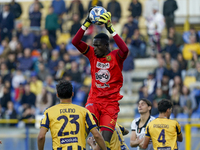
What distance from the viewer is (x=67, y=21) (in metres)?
18.6

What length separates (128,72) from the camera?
15.7 meters

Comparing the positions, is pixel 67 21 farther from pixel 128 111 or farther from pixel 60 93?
pixel 60 93

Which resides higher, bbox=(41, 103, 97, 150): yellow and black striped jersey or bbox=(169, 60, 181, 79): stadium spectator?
bbox=(169, 60, 181, 79): stadium spectator

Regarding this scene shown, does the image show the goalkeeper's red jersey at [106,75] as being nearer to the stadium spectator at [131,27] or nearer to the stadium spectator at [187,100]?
the stadium spectator at [187,100]

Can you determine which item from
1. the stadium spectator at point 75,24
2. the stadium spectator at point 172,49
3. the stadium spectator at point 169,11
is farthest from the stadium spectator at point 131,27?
the stadium spectator at point 75,24

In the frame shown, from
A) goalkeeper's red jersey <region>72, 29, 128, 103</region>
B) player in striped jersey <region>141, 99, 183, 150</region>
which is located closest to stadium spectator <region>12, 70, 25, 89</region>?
goalkeeper's red jersey <region>72, 29, 128, 103</region>

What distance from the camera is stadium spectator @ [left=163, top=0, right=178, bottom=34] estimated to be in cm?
1678

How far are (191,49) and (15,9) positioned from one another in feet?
26.9

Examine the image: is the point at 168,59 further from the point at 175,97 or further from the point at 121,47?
the point at 121,47

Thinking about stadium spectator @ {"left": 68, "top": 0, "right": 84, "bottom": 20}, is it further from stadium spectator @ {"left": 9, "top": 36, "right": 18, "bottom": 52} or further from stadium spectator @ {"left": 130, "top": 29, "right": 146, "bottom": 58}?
stadium spectator @ {"left": 130, "top": 29, "right": 146, "bottom": 58}

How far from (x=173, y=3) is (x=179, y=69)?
3423 millimetres

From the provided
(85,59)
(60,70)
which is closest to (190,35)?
(85,59)

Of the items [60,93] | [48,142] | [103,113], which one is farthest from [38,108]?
[60,93]

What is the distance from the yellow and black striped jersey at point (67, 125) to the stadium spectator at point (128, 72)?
9.78 meters
